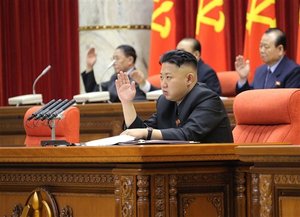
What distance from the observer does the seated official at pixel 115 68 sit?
846 centimetres

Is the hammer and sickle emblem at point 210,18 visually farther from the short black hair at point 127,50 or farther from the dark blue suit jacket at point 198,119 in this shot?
the dark blue suit jacket at point 198,119

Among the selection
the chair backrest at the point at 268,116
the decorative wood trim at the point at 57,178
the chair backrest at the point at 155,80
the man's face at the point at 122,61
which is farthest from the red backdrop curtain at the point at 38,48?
the decorative wood trim at the point at 57,178

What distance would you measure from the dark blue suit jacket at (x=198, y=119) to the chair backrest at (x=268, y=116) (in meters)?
0.26

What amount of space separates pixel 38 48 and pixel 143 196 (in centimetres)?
779

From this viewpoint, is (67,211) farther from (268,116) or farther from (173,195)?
(268,116)

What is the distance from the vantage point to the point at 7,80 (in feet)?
37.3

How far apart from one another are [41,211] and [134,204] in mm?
673

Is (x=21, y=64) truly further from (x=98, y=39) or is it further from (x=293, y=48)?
(x=293, y=48)

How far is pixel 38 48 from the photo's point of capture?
37.2ft

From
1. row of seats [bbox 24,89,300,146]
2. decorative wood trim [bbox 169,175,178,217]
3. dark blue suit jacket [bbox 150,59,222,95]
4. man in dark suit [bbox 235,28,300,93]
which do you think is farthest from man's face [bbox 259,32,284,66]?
decorative wood trim [bbox 169,175,178,217]

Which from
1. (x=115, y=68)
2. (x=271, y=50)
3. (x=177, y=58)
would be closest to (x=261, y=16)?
(x=271, y=50)

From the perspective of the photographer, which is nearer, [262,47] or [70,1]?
[262,47]

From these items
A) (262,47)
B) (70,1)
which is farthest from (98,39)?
(262,47)

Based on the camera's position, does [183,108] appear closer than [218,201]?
No
